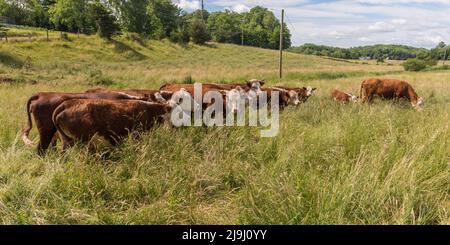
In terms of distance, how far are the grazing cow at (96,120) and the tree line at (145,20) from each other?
143 feet

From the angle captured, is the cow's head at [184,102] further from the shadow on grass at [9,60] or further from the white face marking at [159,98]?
the shadow on grass at [9,60]

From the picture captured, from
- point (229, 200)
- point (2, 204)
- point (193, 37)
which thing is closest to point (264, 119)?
point (229, 200)

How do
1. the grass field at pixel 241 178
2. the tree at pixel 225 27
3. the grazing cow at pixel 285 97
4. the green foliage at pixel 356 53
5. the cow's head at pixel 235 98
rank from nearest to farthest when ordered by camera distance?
the grass field at pixel 241 178, the cow's head at pixel 235 98, the grazing cow at pixel 285 97, the tree at pixel 225 27, the green foliage at pixel 356 53

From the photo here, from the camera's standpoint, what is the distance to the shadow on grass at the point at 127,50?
4084 centimetres

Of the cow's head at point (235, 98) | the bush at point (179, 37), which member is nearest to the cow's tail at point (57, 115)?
the cow's head at point (235, 98)

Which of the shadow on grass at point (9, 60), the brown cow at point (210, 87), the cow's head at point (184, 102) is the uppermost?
the shadow on grass at point (9, 60)

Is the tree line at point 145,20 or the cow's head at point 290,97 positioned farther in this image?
the tree line at point 145,20

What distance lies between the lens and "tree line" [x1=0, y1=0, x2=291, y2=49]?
54.8m

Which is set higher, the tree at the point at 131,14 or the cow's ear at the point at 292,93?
the tree at the point at 131,14

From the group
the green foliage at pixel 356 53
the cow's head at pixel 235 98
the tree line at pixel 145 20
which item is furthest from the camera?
the green foliage at pixel 356 53

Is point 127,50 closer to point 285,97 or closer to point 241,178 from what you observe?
point 285,97

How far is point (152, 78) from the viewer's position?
20047 millimetres
